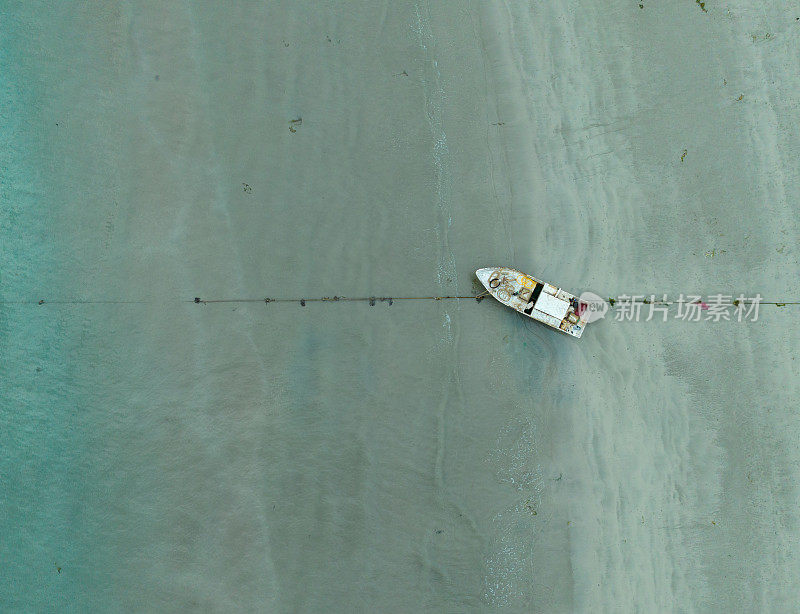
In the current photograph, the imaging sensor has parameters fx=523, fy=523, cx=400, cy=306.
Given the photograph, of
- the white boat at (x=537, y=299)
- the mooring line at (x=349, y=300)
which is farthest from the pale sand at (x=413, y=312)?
the white boat at (x=537, y=299)

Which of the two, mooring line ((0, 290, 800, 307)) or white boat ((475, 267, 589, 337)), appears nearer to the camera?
white boat ((475, 267, 589, 337))

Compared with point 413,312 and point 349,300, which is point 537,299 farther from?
point 349,300

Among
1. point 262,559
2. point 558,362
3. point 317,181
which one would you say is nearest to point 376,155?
point 317,181

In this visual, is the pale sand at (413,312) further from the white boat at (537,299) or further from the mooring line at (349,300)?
the white boat at (537,299)

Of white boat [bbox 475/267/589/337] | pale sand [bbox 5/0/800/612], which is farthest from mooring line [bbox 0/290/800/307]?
white boat [bbox 475/267/589/337]

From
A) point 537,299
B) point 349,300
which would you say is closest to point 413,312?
point 349,300

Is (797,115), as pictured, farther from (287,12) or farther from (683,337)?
(287,12)

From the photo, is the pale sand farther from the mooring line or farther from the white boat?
the white boat

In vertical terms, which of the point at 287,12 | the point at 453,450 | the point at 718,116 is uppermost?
the point at 287,12
